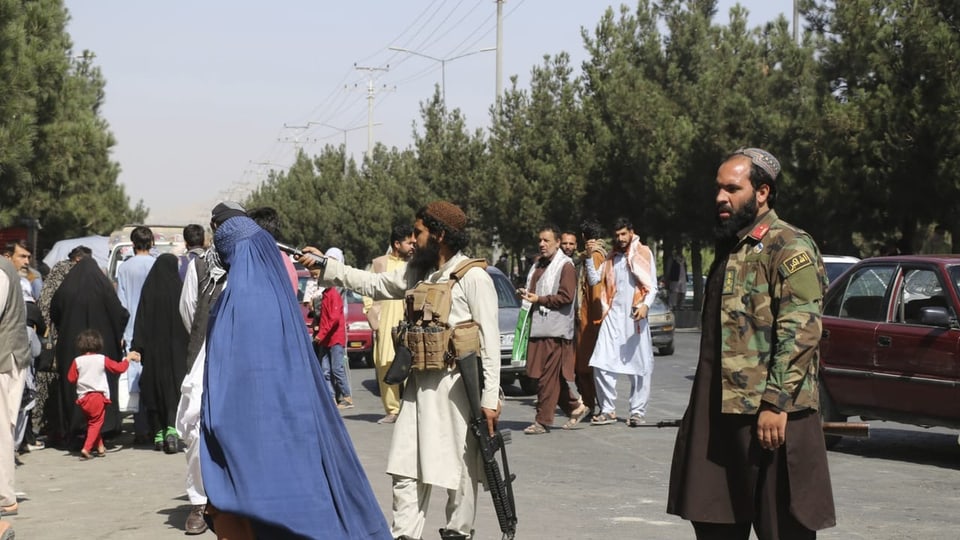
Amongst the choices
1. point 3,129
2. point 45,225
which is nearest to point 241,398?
point 3,129

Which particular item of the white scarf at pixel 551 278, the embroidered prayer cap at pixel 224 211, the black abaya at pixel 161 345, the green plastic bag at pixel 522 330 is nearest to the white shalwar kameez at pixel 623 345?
the white scarf at pixel 551 278

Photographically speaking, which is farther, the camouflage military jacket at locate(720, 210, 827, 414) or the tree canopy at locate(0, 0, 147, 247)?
the tree canopy at locate(0, 0, 147, 247)

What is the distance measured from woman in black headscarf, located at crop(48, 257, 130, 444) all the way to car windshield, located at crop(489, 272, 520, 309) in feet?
24.8

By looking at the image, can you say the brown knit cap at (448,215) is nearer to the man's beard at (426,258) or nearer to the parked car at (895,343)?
the man's beard at (426,258)

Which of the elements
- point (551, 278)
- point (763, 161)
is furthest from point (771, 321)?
point (551, 278)

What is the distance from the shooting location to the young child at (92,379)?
12047mm

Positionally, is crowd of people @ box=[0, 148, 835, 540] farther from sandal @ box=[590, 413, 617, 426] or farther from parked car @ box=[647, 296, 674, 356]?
parked car @ box=[647, 296, 674, 356]

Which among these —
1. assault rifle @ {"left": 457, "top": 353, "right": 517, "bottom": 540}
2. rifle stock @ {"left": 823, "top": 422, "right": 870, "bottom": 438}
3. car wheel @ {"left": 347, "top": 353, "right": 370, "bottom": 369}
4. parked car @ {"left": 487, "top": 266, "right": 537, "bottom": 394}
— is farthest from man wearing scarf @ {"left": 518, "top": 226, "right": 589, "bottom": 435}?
car wheel @ {"left": 347, "top": 353, "right": 370, "bottom": 369}

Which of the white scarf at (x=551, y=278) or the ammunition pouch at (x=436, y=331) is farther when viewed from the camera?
the white scarf at (x=551, y=278)

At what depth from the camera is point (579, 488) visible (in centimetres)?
995

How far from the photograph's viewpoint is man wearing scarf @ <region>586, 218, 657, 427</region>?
13578 mm

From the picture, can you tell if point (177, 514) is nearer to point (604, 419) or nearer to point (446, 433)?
point (446, 433)

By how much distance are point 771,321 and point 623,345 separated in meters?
8.32

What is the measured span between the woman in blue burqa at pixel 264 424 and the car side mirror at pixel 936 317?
6264 millimetres
